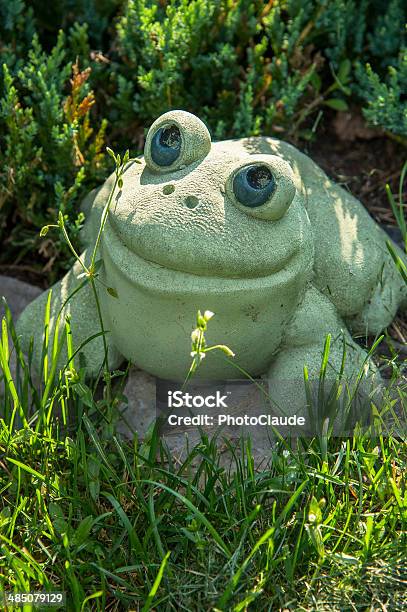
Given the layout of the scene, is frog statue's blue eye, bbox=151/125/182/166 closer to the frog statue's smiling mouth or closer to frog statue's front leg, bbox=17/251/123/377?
the frog statue's smiling mouth

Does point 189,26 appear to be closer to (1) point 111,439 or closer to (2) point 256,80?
(2) point 256,80

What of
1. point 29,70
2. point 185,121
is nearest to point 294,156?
point 185,121

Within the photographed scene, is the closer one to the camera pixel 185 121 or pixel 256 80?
pixel 185 121

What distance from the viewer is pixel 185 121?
260cm

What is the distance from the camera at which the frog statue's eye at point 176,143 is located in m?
2.59

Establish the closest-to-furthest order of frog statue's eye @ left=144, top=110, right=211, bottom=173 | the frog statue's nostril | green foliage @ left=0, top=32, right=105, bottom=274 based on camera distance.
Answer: the frog statue's nostril → frog statue's eye @ left=144, top=110, right=211, bottom=173 → green foliage @ left=0, top=32, right=105, bottom=274

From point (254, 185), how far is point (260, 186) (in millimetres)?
17

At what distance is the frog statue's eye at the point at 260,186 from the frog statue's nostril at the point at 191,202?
0.34 feet

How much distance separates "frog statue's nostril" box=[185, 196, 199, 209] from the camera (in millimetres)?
2467

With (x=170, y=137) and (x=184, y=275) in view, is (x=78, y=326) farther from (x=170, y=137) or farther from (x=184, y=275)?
(x=170, y=137)

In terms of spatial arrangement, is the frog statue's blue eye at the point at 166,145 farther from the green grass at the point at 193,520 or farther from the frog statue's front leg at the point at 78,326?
the green grass at the point at 193,520

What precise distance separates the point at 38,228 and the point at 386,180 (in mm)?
1476

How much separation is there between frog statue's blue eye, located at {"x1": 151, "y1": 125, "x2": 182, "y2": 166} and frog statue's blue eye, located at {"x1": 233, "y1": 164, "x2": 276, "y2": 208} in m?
0.23
